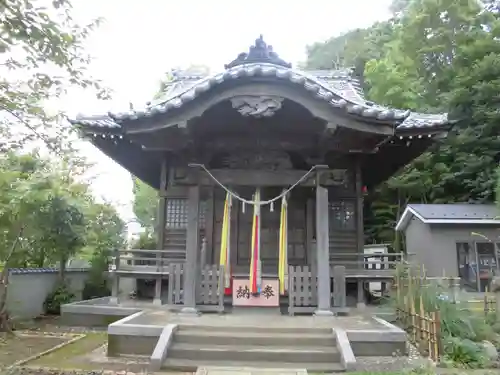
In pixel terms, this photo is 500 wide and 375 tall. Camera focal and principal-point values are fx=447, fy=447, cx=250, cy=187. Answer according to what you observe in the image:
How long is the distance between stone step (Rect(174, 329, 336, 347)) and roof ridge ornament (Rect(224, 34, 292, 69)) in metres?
5.09

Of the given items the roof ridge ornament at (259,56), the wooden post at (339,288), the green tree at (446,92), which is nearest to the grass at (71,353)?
the wooden post at (339,288)

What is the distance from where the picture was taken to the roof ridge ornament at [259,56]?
8.77 m

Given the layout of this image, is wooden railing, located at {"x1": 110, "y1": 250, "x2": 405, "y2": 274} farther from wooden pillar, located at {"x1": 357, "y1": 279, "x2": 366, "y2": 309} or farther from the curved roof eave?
the curved roof eave

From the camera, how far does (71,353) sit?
6891 millimetres

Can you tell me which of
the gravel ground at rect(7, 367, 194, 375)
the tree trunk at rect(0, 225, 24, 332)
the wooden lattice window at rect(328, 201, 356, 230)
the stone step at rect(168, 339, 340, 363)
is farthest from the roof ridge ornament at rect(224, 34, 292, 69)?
the tree trunk at rect(0, 225, 24, 332)

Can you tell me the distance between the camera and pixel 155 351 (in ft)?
19.6

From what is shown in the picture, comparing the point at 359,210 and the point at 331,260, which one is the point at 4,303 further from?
the point at 359,210

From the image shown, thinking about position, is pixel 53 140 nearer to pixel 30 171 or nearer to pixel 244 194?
pixel 30 171

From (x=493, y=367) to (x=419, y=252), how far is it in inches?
472

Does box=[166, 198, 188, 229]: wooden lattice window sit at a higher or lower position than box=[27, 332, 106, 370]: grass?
higher

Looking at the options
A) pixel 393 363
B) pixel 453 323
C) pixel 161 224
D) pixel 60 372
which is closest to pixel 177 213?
pixel 161 224

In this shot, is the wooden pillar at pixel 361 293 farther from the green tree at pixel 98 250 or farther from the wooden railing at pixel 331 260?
the green tree at pixel 98 250

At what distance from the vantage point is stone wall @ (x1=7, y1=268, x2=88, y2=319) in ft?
33.5

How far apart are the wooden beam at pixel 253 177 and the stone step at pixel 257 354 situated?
3.25 m
